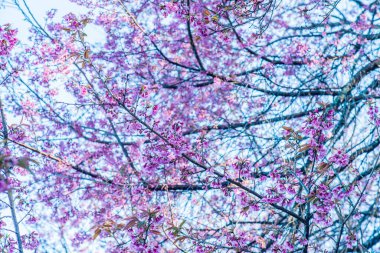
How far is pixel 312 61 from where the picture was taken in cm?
621

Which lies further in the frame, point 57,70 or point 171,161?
point 57,70

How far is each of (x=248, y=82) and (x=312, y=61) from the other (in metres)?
0.88

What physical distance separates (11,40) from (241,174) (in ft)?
8.46

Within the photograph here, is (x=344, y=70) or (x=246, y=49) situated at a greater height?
(x=246, y=49)

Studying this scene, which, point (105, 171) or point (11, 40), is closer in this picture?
point (11, 40)

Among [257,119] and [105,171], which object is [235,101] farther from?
[105,171]

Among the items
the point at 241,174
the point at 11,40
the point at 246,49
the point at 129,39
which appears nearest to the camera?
A: the point at 241,174

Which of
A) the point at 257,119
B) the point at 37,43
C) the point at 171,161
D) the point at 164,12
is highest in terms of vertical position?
the point at 37,43

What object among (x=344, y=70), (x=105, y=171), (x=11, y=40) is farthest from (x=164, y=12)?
(x=344, y=70)

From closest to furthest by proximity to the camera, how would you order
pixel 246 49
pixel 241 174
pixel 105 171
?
1. pixel 241 174
2. pixel 105 171
3. pixel 246 49

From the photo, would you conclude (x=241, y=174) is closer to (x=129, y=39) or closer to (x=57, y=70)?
(x=57, y=70)

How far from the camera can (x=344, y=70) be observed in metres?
5.92

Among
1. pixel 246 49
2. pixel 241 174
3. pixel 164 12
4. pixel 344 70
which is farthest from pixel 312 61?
pixel 241 174

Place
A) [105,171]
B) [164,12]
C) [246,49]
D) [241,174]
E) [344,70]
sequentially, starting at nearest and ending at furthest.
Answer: [241,174], [164,12], [105,171], [344,70], [246,49]
